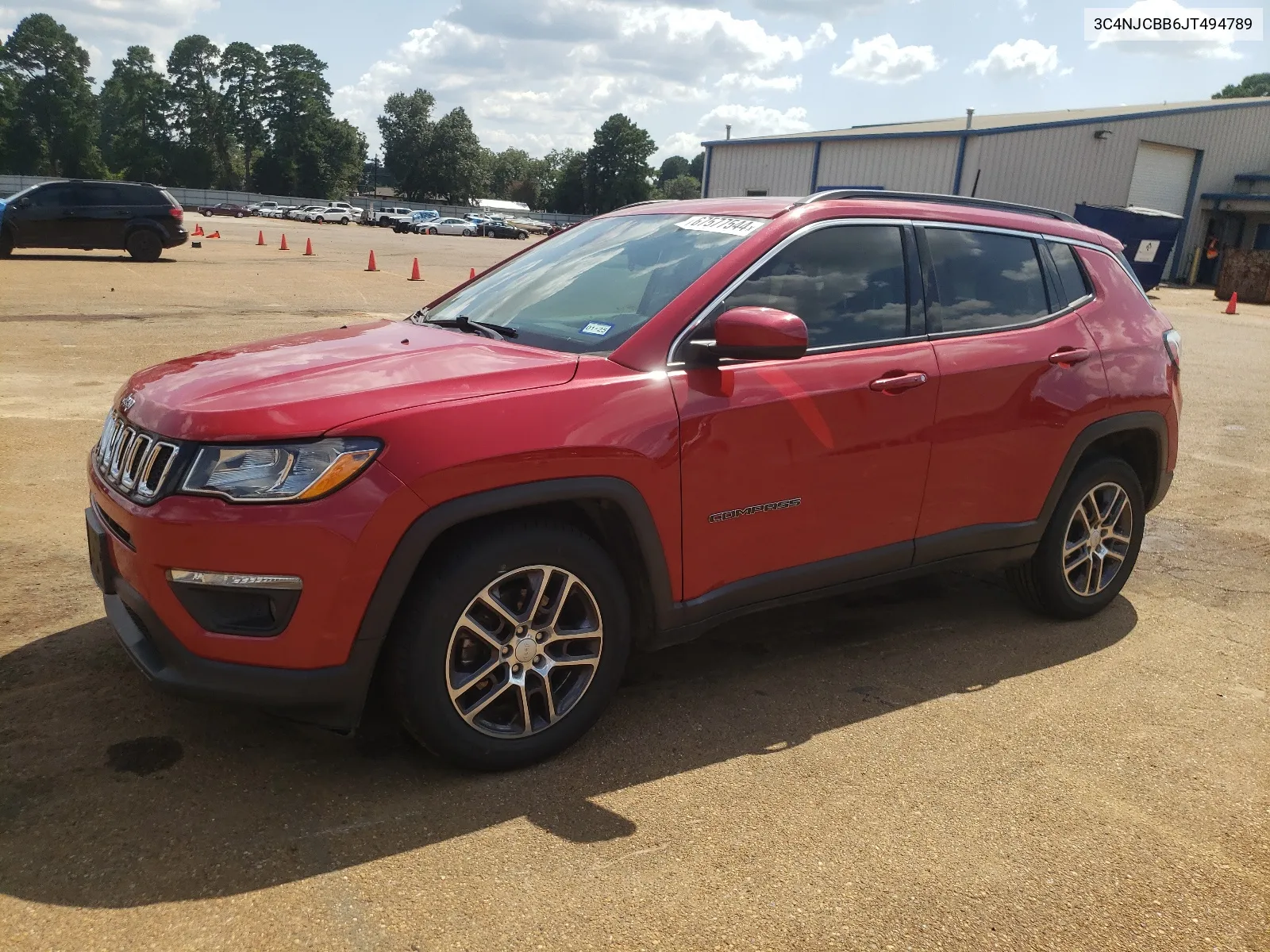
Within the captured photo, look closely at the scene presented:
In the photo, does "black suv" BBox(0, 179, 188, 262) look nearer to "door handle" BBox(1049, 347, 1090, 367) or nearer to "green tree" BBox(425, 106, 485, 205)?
"door handle" BBox(1049, 347, 1090, 367)

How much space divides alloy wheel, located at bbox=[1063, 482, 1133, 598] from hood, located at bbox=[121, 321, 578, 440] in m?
2.58

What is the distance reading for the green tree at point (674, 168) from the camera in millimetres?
189875

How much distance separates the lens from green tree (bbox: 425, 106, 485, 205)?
4338 inches

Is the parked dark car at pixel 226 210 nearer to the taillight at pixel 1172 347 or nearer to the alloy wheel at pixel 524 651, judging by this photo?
the taillight at pixel 1172 347

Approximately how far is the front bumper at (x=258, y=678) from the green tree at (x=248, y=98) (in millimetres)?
121463

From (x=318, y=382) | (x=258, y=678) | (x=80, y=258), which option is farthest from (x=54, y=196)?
(x=258, y=678)

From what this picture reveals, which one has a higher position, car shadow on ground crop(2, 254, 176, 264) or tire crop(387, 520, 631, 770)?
tire crop(387, 520, 631, 770)

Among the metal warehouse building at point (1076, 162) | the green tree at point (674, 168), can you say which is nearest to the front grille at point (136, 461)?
the metal warehouse building at point (1076, 162)

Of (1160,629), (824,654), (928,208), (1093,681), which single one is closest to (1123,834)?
(1093,681)

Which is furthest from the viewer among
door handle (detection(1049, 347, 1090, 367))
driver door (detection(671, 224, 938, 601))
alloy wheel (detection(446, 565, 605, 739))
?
door handle (detection(1049, 347, 1090, 367))

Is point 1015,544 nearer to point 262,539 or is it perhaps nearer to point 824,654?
point 824,654

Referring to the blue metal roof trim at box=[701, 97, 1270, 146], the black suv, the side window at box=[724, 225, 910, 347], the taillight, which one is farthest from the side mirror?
the blue metal roof trim at box=[701, 97, 1270, 146]

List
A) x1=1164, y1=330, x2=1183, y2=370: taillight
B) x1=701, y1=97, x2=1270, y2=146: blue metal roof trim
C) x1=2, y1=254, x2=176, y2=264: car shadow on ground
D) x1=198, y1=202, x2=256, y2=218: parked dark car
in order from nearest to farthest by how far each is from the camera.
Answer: x1=1164, y1=330, x2=1183, y2=370: taillight < x1=2, y1=254, x2=176, y2=264: car shadow on ground < x1=701, y1=97, x2=1270, y2=146: blue metal roof trim < x1=198, y1=202, x2=256, y2=218: parked dark car

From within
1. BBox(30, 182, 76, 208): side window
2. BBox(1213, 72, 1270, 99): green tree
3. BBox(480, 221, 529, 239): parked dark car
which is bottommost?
BBox(480, 221, 529, 239): parked dark car
